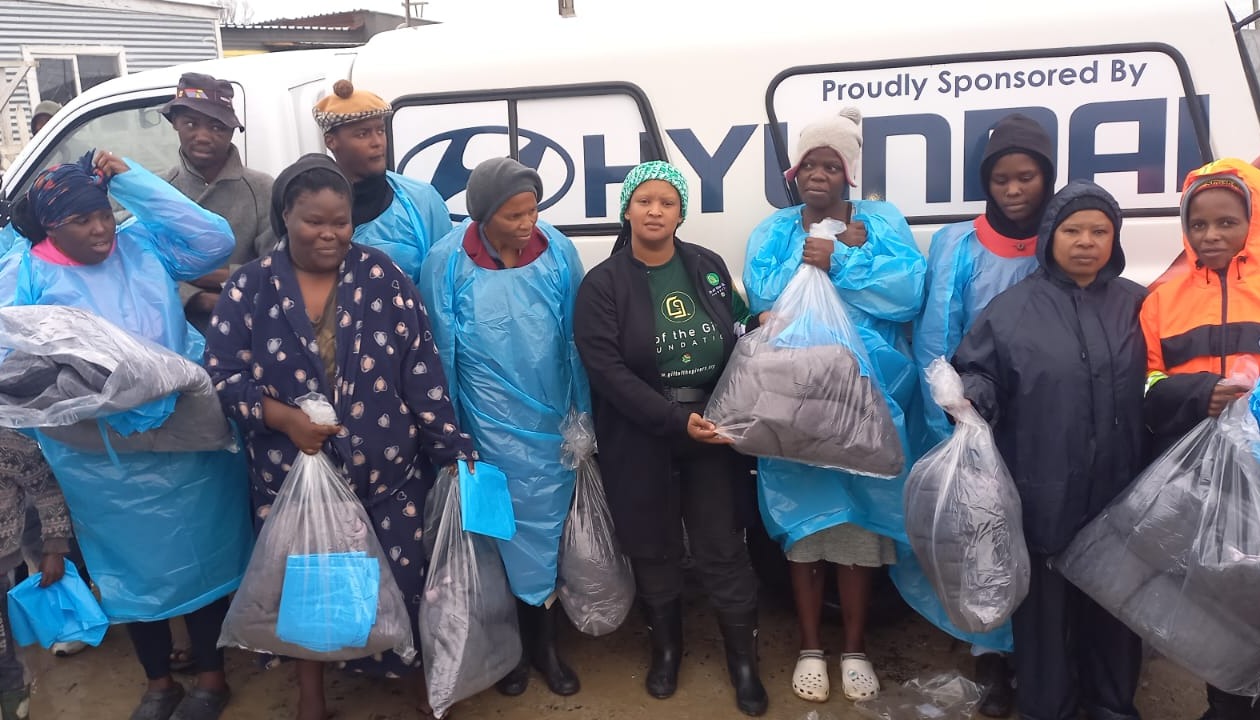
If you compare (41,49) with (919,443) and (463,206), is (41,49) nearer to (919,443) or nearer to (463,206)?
(463,206)

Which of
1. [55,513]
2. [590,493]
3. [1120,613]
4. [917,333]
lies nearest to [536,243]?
[590,493]

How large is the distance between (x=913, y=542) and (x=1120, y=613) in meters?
0.52

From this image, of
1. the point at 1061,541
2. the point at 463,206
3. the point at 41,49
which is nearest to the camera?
the point at 1061,541

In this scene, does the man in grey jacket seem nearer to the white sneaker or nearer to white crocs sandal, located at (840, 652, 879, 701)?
the white sneaker

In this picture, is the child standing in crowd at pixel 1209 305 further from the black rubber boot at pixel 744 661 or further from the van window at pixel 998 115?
the black rubber boot at pixel 744 661

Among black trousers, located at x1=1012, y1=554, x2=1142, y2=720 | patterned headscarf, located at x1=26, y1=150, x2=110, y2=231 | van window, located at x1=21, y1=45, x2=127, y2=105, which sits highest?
van window, located at x1=21, y1=45, x2=127, y2=105

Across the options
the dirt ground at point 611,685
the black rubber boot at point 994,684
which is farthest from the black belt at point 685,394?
the black rubber boot at point 994,684

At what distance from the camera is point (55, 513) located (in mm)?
2676

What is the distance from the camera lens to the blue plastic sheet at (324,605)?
2.43 m

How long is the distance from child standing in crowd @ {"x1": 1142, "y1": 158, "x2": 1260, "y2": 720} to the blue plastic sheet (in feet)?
6.98

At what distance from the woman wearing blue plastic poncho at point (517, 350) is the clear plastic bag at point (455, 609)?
13 cm

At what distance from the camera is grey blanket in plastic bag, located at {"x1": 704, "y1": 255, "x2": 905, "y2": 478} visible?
254 centimetres

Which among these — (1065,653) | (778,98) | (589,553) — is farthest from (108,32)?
(1065,653)

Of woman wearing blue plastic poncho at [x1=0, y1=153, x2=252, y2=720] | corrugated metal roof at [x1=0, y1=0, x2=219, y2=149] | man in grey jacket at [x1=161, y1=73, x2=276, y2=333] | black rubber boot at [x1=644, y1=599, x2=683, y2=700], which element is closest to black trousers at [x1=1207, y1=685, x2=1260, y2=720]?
black rubber boot at [x1=644, y1=599, x2=683, y2=700]
